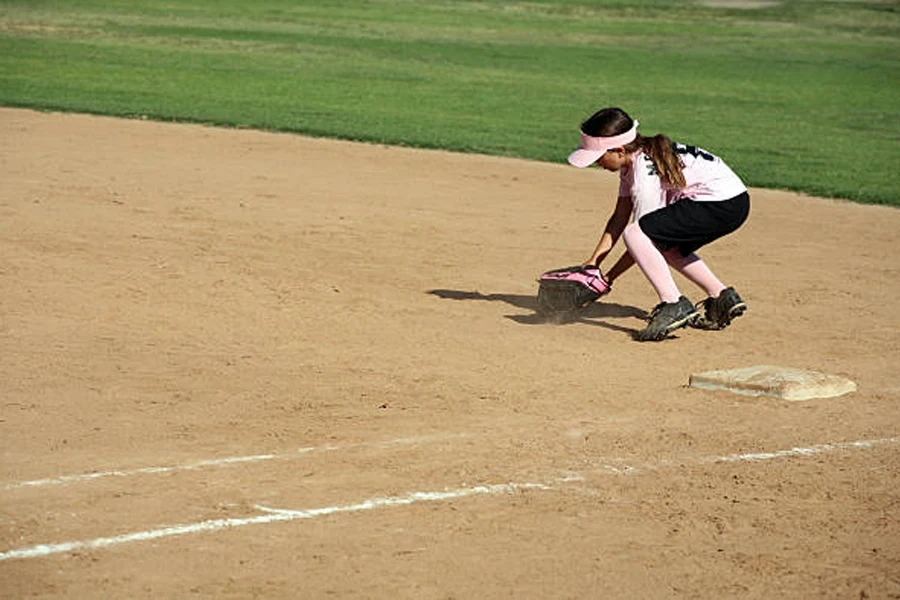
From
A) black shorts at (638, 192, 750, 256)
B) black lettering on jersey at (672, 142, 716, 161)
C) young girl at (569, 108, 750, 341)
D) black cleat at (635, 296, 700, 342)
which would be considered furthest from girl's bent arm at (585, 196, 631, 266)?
black cleat at (635, 296, 700, 342)

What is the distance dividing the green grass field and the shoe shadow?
5249 millimetres

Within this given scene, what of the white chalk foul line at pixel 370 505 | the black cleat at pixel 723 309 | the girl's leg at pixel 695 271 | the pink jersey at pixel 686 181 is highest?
the pink jersey at pixel 686 181

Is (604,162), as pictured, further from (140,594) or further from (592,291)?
(140,594)

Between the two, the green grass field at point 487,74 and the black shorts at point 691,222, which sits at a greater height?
the black shorts at point 691,222

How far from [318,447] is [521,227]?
5797 mm

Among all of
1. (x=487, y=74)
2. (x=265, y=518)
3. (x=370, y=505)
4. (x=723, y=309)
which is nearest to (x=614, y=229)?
(x=723, y=309)

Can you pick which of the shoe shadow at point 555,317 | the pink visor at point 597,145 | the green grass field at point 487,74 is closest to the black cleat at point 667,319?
the shoe shadow at point 555,317

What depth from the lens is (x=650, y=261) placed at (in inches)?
339

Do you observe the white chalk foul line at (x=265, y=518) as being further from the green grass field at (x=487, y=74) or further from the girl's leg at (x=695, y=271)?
the green grass field at (x=487, y=74)

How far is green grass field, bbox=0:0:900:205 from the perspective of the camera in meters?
17.3

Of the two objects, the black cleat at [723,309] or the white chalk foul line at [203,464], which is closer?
the white chalk foul line at [203,464]

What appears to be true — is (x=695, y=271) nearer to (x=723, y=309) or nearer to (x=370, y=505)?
(x=723, y=309)

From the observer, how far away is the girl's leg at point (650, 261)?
8.58m

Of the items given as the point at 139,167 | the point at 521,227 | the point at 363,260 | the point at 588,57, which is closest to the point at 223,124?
the point at 139,167
